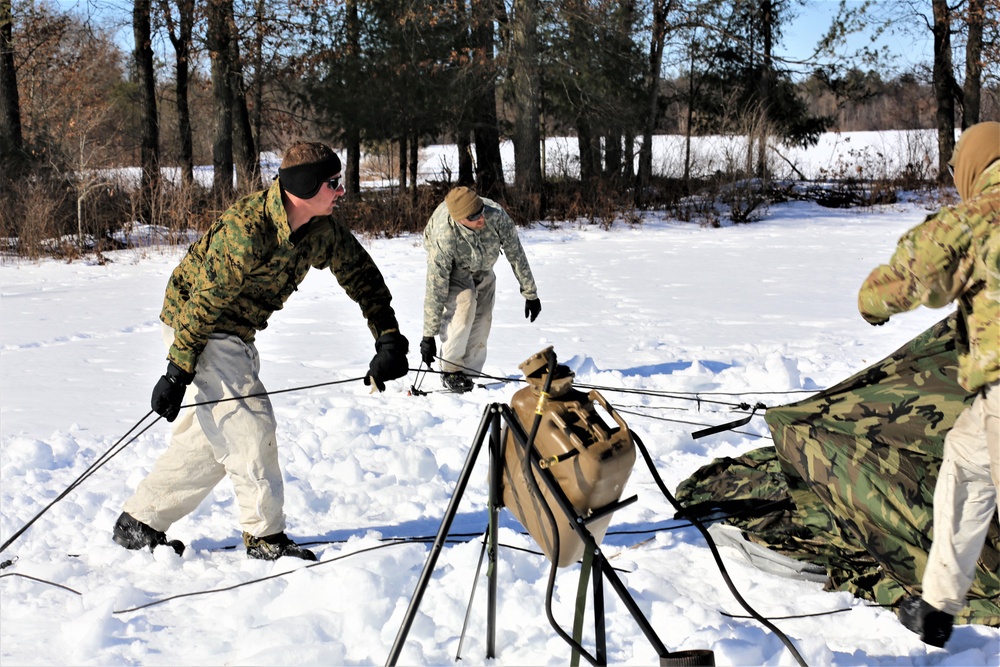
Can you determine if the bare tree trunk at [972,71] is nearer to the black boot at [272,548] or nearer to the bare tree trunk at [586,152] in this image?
the bare tree trunk at [586,152]

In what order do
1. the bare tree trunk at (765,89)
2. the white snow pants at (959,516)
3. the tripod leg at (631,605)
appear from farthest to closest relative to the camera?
the bare tree trunk at (765,89) → the white snow pants at (959,516) → the tripod leg at (631,605)

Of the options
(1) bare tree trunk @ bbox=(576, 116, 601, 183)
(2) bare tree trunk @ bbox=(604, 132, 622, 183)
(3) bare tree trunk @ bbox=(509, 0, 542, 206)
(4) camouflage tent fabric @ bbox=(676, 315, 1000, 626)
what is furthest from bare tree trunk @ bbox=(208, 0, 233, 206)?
(4) camouflage tent fabric @ bbox=(676, 315, 1000, 626)

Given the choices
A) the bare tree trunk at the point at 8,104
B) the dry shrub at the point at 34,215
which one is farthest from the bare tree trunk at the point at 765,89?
the bare tree trunk at the point at 8,104

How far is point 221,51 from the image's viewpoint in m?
18.5

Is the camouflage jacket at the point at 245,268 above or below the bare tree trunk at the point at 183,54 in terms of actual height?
below

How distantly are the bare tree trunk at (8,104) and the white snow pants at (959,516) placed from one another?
18.6 metres

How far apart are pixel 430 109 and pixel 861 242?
10.8 meters

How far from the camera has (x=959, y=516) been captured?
2.85 meters

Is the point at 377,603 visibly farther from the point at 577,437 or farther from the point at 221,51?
the point at 221,51

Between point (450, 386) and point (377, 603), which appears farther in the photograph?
point (450, 386)

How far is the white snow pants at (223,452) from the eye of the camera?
359 centimetres

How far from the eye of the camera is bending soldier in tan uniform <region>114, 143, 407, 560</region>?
11.4 feet

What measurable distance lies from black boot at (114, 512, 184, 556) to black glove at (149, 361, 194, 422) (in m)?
0.56

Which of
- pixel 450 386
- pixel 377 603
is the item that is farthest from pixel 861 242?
pixel 377 603
